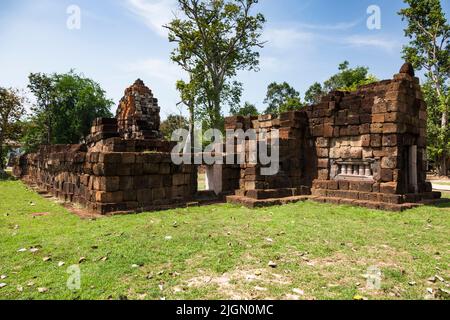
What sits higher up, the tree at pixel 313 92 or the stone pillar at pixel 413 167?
the tree at pixel 313 92

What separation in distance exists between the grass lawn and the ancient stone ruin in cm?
155

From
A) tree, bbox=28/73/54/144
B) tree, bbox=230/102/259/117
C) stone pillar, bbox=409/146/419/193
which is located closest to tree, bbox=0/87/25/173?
tree, bbox=28/73/54/144

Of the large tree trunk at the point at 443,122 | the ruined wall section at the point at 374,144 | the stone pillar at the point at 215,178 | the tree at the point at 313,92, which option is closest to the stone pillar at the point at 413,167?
the ruined wall section at the point at 374,144

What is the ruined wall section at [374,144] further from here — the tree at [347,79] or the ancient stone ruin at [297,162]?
the tree at [347,79]

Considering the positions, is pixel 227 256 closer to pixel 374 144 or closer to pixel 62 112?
pixel 374 144

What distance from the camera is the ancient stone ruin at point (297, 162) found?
921 cm

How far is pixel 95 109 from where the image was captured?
125 feet

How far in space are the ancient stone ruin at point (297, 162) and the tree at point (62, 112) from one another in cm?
2655

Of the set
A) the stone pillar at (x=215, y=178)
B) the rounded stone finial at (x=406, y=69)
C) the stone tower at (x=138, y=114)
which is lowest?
the stone pillar at (x=215, y=178)

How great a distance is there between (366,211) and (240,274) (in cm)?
601

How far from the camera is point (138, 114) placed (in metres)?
12.3

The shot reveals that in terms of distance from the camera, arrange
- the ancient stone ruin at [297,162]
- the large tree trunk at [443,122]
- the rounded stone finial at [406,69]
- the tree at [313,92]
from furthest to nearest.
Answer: the tree at [313,92] → the large tree trunk at [443,122] → the rounded stone finial at [406,69] → the ancient stone ruin at [297,162]

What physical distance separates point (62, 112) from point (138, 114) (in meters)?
30.0

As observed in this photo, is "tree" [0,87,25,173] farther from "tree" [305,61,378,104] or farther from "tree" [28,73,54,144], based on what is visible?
"tree" [305,61,378,104]
